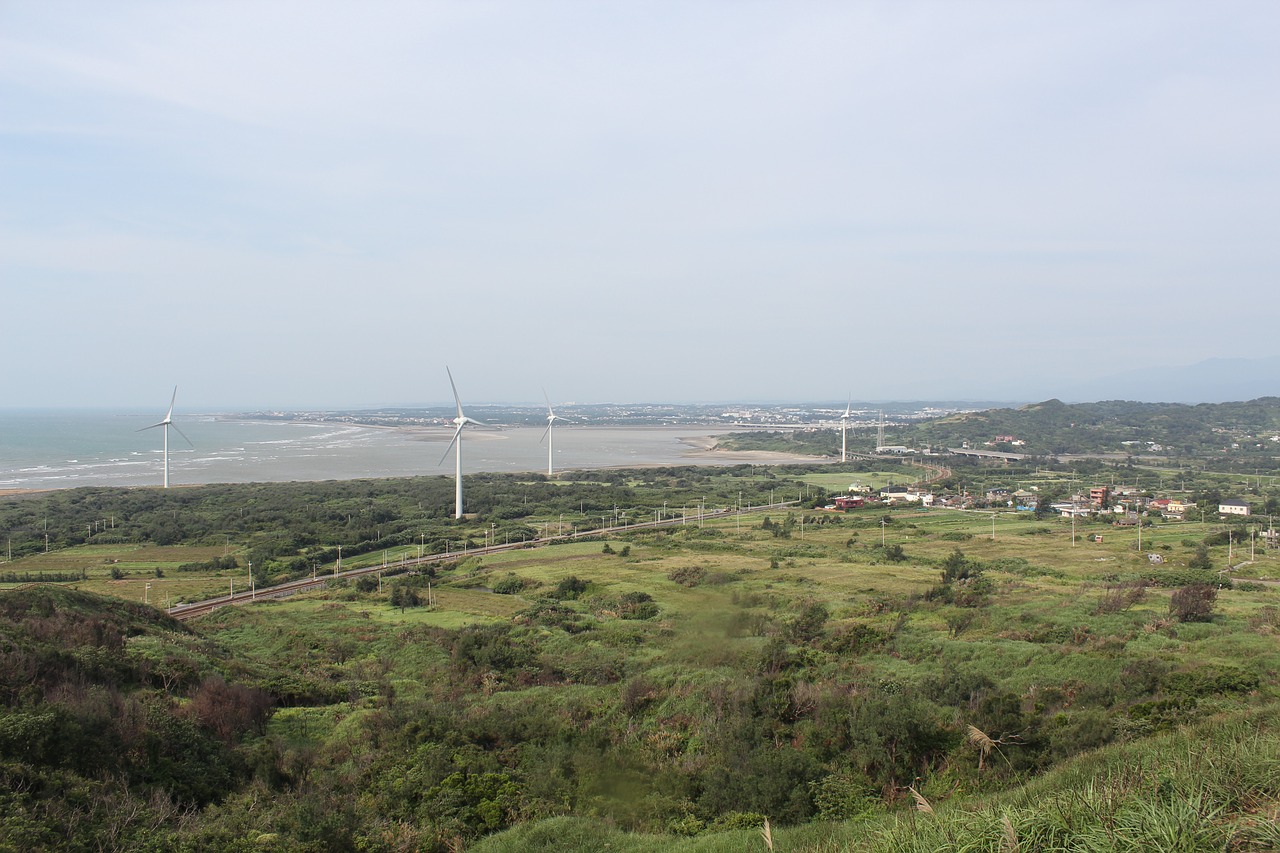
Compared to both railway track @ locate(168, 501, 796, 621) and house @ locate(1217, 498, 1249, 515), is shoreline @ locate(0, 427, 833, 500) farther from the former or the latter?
house @ locate(1217, 498, 1249, 515)

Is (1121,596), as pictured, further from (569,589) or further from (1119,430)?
(1119,430)

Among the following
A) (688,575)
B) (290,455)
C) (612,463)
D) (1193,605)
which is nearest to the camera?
(1193,605)

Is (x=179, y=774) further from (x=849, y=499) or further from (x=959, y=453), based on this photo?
(x=959, y=453)

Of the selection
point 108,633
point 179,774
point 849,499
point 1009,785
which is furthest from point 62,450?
point 1009,785

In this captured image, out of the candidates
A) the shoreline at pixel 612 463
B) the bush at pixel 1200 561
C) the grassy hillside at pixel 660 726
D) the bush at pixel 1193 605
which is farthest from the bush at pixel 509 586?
the shoreline at pixel 612 463

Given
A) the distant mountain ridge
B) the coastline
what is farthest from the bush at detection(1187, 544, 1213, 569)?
the distant mountain ridge

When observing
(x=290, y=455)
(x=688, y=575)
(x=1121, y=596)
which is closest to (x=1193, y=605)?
(x=1121, y=596)
